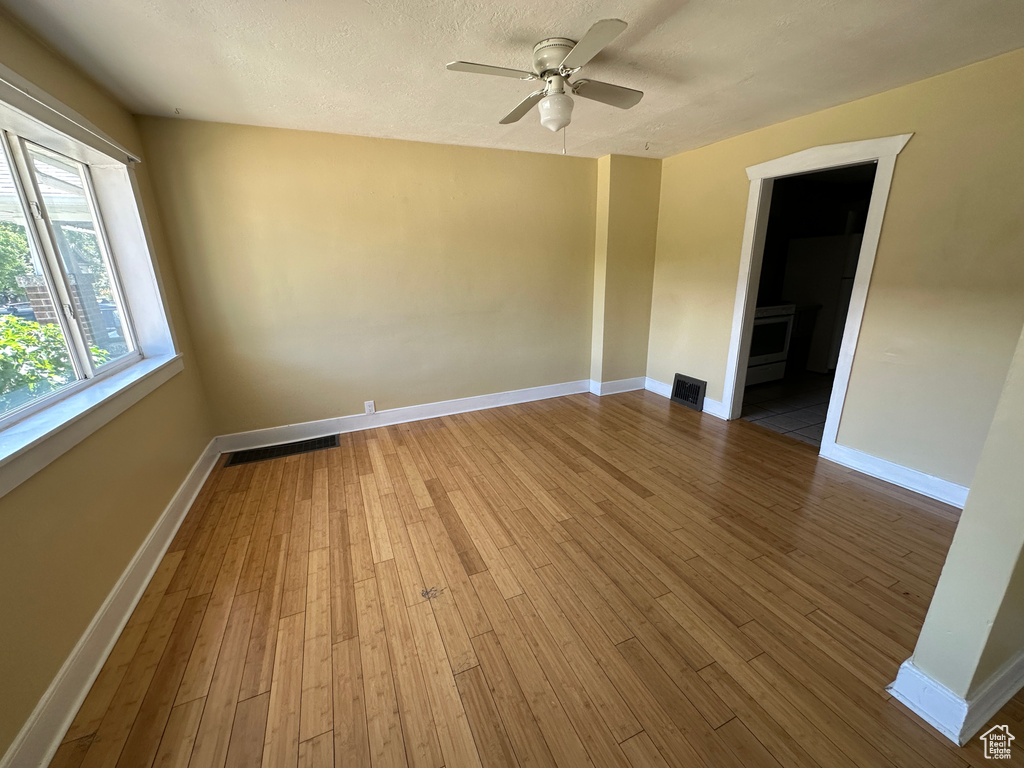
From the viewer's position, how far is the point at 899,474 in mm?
2580

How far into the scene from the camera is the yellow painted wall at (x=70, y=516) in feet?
3.82

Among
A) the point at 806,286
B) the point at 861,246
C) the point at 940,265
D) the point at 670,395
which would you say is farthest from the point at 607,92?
the point at 806,286

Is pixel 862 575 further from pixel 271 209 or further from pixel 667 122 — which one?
pixel 271 209

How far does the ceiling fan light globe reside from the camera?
1880 millimetres

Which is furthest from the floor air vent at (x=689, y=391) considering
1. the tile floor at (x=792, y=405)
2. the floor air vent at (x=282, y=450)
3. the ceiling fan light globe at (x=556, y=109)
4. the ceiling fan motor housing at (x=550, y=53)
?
the floor air vent at (x=282, y=450)

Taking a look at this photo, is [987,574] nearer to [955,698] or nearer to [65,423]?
[955,698]

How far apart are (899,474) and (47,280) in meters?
4.82

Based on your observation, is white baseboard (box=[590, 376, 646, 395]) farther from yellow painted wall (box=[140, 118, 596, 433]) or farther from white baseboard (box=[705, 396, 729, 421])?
white baseboard (box=[705, 396, 729, 421])

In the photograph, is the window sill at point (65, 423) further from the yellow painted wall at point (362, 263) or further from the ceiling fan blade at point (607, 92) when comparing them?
the ceiling fan blade at point (607, 92)

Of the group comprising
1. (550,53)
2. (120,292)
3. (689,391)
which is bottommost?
(689,391)

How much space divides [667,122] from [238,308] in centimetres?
352

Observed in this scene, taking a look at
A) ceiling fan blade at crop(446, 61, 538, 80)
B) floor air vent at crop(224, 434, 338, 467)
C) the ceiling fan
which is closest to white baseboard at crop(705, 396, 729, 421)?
the ceiling fan

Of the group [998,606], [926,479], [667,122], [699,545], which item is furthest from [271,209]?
[926,479]

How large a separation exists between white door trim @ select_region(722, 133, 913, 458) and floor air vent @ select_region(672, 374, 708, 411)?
9.8 inches
